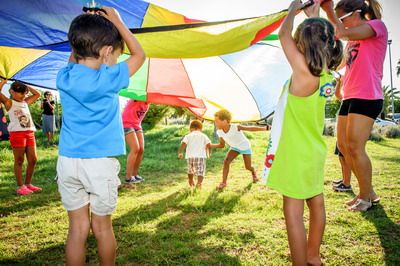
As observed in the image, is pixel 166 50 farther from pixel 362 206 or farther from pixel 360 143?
pixel 362 206

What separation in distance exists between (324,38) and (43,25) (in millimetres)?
2209

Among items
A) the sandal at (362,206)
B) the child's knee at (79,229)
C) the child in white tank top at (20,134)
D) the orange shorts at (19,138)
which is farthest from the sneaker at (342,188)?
the orange shorts at (19,138)

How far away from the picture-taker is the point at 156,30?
2.23m

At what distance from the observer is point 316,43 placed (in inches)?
71.4

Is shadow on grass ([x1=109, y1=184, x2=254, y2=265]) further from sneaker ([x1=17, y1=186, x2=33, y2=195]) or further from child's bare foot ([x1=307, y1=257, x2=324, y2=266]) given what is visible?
sneaker ([x1=17, y1=186, x2=33, y2=195])

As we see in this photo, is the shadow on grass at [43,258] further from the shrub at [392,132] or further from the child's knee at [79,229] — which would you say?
the shrub at [392,132]

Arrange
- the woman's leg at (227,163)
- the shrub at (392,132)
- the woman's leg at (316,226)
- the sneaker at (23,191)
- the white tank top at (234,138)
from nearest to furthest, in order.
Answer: the woman's leg at (316,226) < the sneaker at (23,191) < the woman's leg at (227,163) < the white tank top at (234,138) < the shrub at (392,132)

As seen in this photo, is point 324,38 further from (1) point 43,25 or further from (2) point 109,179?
(1) point 43,25

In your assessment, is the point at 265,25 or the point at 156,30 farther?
the point at 265,25

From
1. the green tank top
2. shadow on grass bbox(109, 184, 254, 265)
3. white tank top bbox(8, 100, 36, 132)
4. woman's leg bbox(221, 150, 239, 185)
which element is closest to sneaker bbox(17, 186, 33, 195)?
white tank top bbox(8, 100, 36, 132)

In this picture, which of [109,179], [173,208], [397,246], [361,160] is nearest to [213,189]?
[173,208]

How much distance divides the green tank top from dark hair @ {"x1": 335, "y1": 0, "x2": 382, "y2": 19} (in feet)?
4.25

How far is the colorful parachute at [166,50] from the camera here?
2.39 m

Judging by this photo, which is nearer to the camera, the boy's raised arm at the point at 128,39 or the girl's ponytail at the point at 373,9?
the boy's raised arm at the point at 128,39
